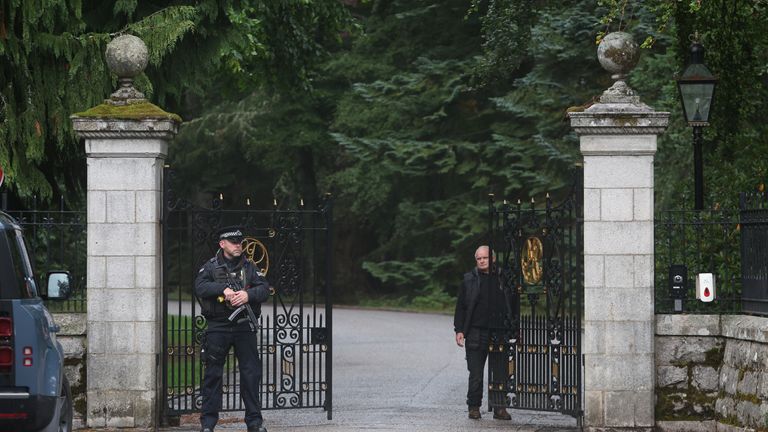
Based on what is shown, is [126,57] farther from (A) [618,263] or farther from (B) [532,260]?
(A) [618,263]

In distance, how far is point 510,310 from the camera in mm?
14422

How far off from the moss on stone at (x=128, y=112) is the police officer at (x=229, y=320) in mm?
1400

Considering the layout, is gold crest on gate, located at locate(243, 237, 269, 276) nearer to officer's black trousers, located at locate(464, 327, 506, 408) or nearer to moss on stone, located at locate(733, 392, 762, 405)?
officer's black trousers, located at locate(464, 327, 506, 408)

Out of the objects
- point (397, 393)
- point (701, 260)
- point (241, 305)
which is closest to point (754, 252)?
point (701, 260)

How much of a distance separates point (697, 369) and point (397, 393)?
497 cm

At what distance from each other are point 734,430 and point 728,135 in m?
7.16

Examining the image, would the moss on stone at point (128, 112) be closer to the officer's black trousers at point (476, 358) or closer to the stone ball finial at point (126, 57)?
the stone ball finial at point (126, 57)

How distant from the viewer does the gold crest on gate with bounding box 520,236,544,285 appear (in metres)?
14.3

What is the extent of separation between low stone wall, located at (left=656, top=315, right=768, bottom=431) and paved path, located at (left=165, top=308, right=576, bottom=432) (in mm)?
1133

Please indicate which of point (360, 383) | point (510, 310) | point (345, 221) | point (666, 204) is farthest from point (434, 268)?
point (510, 310)

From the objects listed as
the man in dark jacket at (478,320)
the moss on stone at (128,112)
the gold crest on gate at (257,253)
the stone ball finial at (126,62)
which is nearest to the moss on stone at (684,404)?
the man in dark jacket at (478,320)

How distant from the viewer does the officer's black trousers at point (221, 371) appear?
42.4ft

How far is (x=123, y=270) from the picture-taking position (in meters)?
13.8

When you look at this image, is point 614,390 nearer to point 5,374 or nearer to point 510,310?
point 510,310
